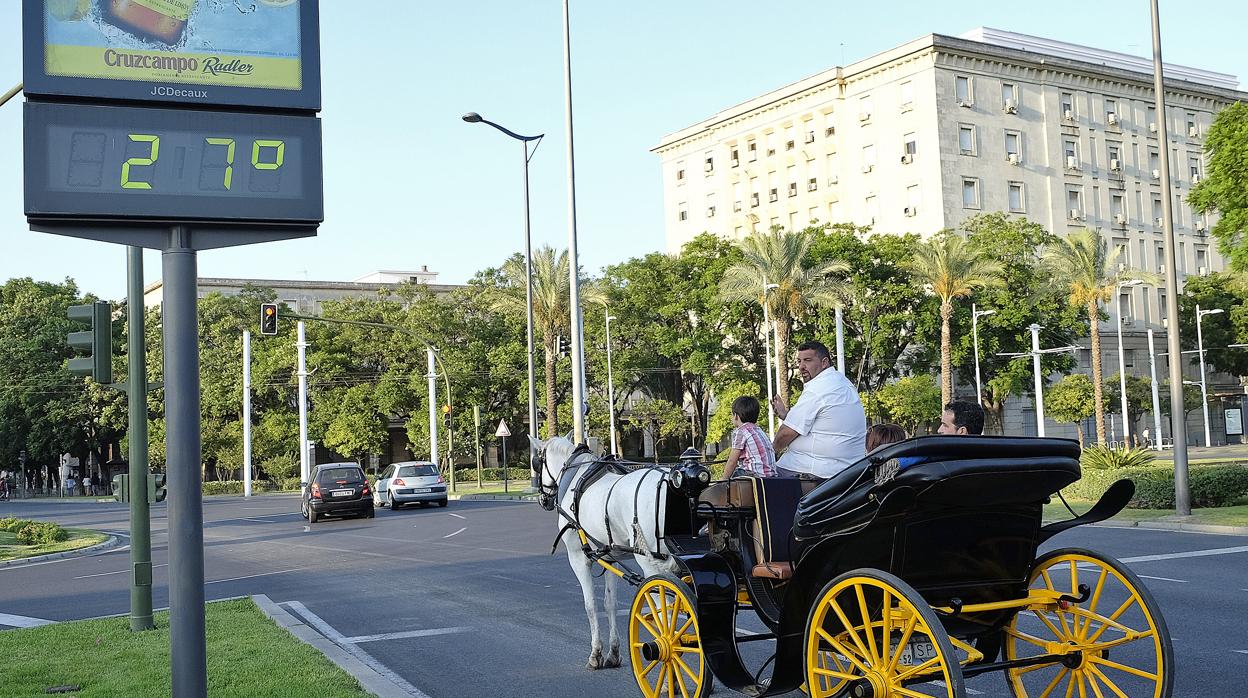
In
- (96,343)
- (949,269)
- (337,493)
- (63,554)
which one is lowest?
(63,554)

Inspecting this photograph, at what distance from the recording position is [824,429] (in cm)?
738

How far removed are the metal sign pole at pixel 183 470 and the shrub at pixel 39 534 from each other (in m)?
25.1

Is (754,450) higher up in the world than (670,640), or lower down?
higher up

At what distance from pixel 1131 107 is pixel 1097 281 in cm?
3512

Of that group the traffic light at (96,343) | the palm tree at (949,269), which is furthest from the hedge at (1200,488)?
the palm tree at (949,269)

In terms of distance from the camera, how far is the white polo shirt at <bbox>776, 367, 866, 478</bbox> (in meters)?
7.32

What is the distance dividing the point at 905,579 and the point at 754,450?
2727mm

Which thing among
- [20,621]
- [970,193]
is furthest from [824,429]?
[970,193]

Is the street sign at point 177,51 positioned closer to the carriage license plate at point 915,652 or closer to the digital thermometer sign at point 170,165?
the digital thermometer sign at point 170,165

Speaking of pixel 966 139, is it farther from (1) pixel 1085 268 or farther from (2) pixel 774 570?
(2) pixel 774 570

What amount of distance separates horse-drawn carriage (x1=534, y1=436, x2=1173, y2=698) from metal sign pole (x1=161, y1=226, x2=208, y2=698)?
2688 mm

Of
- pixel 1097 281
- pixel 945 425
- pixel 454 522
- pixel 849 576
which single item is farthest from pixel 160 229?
pixel 1097 281

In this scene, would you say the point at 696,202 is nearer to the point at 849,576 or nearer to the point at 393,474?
the point at 393,474

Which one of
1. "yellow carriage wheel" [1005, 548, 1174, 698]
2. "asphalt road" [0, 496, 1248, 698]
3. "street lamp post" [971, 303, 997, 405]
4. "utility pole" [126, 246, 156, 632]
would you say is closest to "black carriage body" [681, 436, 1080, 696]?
"yellow carriage wheel" [1005, 548, 1174, 698]
